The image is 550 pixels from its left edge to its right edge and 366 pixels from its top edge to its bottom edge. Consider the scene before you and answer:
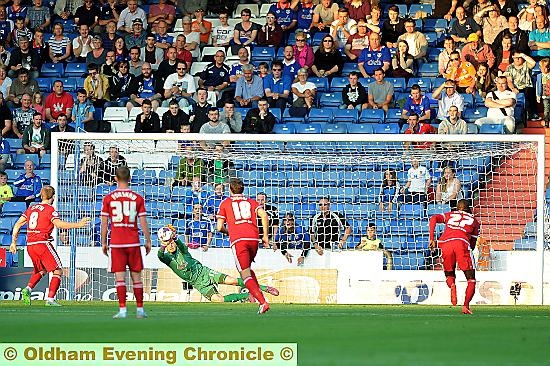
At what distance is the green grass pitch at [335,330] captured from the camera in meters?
10.1

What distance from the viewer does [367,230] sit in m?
20.5

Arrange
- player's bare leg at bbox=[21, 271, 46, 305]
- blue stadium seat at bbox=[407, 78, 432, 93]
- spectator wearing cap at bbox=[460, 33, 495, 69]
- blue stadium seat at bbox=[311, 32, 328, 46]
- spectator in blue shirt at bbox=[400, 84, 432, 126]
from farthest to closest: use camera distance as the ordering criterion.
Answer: blue stadium seat at bbox=[311, 32, 328, 46], blue stadium seat at bbox=[407, 78, 432, 93], spectator wearing cap at bbox=[460, 33, 495, 69], spectator in blue shirt at bbox=[400, 84, 432, 126], player's bare leg at bbox=[21, 271, 46, 305]

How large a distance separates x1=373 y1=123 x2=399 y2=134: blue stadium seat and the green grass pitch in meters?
5.35

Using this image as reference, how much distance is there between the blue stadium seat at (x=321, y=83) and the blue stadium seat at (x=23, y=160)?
5352mm

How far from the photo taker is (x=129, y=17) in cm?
2547

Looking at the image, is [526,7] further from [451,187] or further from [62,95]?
[62,95]

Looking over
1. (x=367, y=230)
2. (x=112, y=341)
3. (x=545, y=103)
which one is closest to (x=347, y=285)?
(x=367, y=230)

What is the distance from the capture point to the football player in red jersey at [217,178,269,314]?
1556 cm

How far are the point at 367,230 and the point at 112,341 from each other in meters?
9.90

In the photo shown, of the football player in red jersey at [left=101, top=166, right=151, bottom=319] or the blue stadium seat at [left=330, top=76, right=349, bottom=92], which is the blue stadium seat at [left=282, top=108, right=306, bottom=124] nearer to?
the blue stadium seat at [left=330, top=76, right=349, bottom=92]

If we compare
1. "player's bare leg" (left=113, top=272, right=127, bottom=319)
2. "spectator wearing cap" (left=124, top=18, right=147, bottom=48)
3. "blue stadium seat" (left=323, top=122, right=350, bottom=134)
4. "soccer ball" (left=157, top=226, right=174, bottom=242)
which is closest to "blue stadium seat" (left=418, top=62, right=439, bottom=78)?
"blue stadium seat" (left=323, top=122, right=350, bottom=134)

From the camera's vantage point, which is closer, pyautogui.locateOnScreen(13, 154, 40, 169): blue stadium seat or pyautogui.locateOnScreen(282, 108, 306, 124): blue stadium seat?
pyautogui.locateOnScreen(13, 154, 40, 169): blue stadium seat

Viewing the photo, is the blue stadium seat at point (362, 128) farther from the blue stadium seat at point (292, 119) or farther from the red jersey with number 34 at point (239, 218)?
the red jersey with number 34 at point (239, 218)

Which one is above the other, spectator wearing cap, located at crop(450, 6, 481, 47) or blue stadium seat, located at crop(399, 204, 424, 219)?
spectator wearing cap, located at crop(450, 6, 481, 47)
